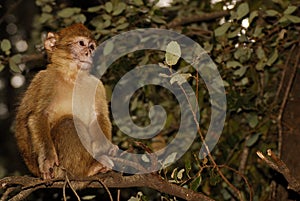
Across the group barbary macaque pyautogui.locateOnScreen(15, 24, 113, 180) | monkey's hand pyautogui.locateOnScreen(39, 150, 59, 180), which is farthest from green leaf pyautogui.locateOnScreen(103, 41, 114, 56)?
monkey's hand pyautogui.locateOnScreen(39, 150, 59, 180)

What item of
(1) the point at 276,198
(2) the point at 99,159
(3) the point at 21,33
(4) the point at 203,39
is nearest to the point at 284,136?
(1) the point at 276,198

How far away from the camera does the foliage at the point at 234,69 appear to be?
16.1 feet

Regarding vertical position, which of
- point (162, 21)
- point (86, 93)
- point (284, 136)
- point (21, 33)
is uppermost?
point (162, 21)

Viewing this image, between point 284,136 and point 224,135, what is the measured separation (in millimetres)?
538

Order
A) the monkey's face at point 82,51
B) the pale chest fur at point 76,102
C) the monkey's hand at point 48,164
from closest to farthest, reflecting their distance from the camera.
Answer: the monkey's hand at point 48,164
the pale chest fur at point 76,102
the monkey's face at point 82,51

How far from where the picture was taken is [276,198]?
15.5ft

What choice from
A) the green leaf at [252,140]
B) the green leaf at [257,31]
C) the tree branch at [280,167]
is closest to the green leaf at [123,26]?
Answer: the green leaf at [257,31]

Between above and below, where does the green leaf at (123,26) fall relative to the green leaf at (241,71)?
above

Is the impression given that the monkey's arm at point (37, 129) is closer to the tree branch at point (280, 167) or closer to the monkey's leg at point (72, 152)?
the monkey's leg at point (72, 152)

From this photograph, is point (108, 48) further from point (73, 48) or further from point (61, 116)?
point (61, 116)

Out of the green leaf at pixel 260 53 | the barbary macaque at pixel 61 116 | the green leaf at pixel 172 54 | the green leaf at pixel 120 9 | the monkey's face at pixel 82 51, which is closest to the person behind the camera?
the green leaf at pixel 172 54

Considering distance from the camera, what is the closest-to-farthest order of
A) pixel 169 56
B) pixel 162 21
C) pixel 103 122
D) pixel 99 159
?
pixel 169 56, pixel 99 159, pixel 103 122, pixel 162 21

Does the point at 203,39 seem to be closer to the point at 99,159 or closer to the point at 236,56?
the point at 236,56

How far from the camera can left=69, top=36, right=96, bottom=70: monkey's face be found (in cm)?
478
